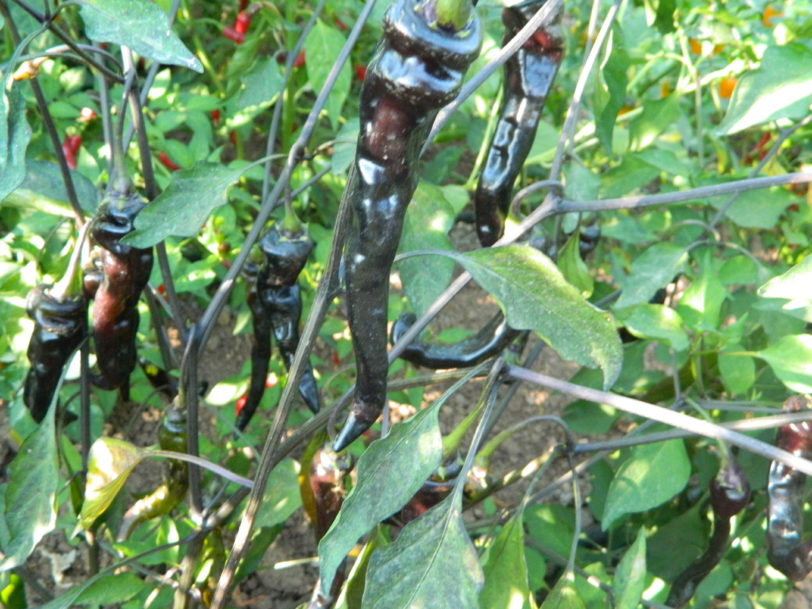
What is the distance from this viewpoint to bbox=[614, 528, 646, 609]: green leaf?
2.76 feet

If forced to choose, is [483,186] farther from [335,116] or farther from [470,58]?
[335,116]

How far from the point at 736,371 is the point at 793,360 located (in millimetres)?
179

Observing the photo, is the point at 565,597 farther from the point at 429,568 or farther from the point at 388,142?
the point at 388,142

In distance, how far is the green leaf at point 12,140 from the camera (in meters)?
0.61

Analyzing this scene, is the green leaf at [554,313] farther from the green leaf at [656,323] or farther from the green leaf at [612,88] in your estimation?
the green leaf at [612,88]

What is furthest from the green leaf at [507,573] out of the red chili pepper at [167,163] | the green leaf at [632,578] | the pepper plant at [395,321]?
the red chili pepper at [167,163]

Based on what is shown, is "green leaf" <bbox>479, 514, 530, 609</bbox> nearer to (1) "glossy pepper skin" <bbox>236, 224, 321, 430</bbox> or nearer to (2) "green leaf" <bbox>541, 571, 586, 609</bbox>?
(2) "green leaf" <bbox>541, 571, 586, 609</bbox>

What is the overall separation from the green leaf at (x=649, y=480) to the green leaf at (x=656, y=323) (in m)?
0.14

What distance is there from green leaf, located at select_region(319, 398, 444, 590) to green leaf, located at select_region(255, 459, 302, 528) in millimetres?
341

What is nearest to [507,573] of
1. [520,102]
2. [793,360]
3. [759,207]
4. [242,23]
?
[793,360]

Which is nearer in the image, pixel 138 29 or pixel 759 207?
pixel 138 29

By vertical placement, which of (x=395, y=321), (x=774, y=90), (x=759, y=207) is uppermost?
(x=774, y=90)

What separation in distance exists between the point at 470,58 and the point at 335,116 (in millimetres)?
825

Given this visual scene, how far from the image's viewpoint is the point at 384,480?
2.19ft
